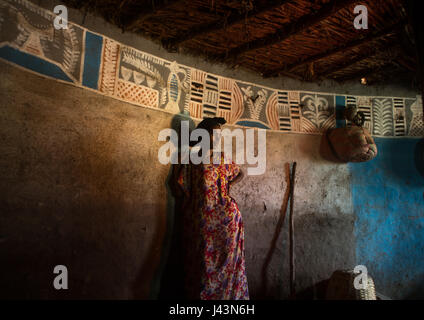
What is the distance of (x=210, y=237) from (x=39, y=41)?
2114 mm

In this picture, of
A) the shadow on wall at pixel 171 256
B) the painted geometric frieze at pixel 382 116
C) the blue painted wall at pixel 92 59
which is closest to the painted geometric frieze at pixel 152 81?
the blue painted wall at pixel 92 59

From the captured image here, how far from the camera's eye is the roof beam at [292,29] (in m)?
2.53

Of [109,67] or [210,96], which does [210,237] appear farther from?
[109,67]

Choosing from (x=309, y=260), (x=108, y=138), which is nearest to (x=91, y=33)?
(x=108, y=138)

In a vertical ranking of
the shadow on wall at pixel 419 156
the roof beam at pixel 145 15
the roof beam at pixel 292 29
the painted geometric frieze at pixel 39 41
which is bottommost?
the shadow on wall at pixel 419 156

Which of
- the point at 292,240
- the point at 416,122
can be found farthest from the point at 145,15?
the point at 416,122

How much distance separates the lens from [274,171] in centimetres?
363

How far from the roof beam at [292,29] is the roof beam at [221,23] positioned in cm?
36

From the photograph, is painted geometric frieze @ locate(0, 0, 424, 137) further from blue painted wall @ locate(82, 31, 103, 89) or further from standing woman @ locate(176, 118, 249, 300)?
standing woman @ locate(176, 118, 249, 300)

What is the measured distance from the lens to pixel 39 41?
227 cm

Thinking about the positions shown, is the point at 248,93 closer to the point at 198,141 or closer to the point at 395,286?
the point at 198,141

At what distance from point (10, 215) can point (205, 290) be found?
5.25 feet

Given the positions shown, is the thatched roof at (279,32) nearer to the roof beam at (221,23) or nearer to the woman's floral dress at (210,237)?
the roof beam at (221,23)

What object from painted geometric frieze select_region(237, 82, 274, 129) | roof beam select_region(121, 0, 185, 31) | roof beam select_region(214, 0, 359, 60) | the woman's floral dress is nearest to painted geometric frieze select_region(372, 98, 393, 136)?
painted geometric frieze select_region(237, 82, 274, 129)
